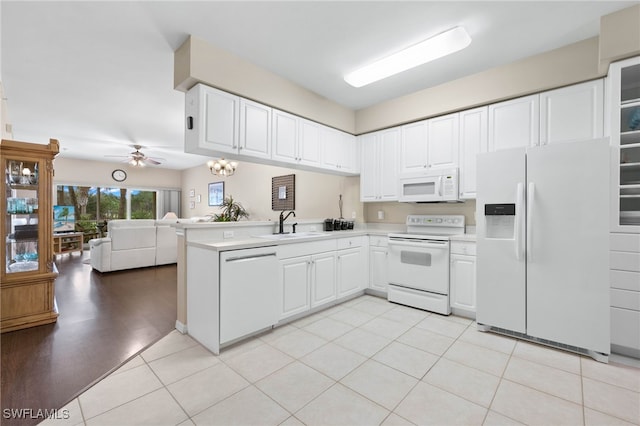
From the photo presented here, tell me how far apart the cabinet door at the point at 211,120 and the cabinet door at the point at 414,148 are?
2168 mm

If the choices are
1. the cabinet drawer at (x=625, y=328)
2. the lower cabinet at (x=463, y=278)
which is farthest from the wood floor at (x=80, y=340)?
the cabinet drawer at (x=625, y=328)

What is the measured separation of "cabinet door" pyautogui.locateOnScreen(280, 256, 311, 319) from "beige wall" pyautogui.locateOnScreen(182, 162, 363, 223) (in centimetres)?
77

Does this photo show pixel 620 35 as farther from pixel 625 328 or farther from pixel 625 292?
pixel 625 328

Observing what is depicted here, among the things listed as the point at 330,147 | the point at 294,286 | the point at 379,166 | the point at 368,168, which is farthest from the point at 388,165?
the point at 294,286

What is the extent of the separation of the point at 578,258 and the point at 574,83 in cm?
163

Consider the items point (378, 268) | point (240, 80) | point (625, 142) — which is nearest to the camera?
point (625, 142)

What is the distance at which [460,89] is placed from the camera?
3207mm

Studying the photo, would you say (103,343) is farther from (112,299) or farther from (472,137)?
(472,137)

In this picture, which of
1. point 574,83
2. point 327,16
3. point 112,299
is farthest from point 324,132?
point 112,299

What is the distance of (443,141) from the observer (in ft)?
11.1

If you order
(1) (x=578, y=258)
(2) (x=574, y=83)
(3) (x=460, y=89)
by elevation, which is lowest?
(1) (x=578, y=258)

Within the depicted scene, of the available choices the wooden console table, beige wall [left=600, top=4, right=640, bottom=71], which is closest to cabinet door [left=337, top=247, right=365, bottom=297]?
beige wall [left=600, top=4, right=640, bottom=71]

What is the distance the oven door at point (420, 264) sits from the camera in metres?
3.11

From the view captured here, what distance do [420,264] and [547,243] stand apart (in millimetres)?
1230
